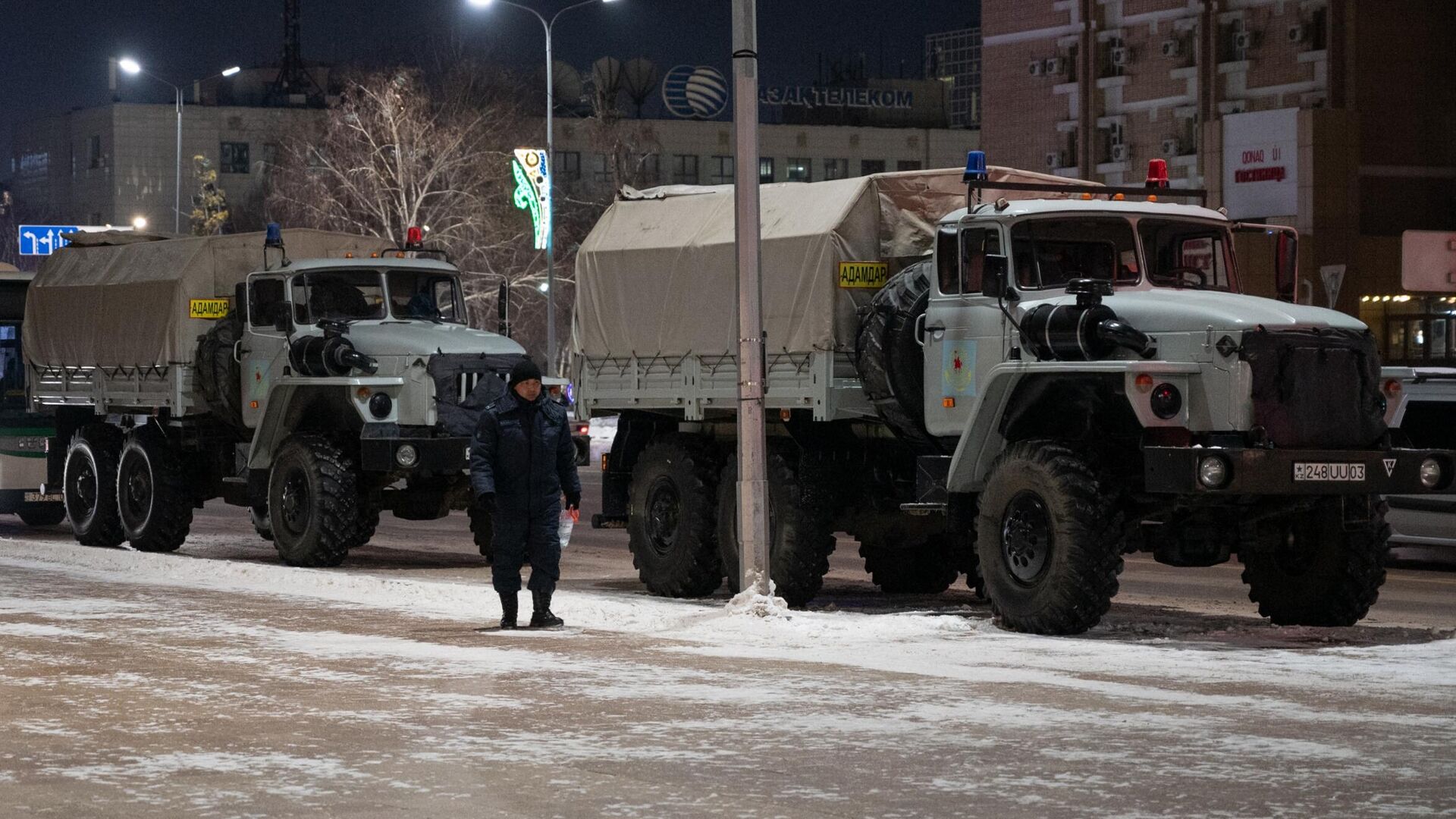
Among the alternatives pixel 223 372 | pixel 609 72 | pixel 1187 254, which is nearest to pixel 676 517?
pixel 1187 254

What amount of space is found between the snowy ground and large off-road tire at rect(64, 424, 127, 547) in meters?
8.47

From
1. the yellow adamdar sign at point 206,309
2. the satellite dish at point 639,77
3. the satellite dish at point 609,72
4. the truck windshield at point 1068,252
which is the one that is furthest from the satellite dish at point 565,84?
the truck windshield at point 1068,252

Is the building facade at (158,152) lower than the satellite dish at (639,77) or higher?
lower

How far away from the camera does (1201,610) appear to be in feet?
56.5

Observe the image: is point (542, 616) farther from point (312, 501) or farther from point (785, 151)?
point (785, 151)

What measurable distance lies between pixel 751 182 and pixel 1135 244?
8.45ft

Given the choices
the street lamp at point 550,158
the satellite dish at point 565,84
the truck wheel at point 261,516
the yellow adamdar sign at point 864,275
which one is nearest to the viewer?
the yellow adamdar sign at point 864,275

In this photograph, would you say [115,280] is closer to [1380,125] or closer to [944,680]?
[944,680]

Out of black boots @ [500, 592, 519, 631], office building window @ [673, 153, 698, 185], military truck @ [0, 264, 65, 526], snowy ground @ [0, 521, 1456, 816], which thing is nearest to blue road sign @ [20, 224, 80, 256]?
military truck @ [0, 264, 65, 526]

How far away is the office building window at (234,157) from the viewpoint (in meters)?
125

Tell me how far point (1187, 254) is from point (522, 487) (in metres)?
4.71

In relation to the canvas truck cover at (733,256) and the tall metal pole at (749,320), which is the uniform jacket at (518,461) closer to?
the tall metal pole at (749,320)

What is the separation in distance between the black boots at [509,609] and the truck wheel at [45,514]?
15.5 m

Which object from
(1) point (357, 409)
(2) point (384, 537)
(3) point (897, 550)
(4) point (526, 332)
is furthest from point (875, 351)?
(4) point (526, 332)
